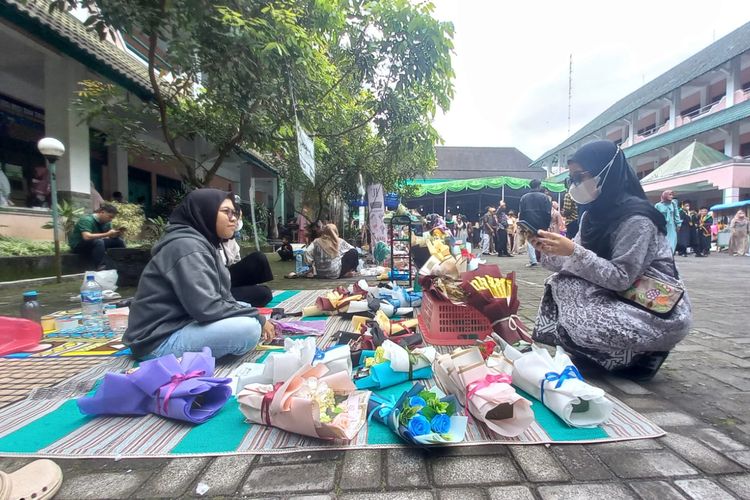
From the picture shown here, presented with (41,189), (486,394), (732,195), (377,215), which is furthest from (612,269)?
(732,195)

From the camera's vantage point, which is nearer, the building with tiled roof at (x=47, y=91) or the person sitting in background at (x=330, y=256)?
the building with tiled roof at (x=47, y=91)

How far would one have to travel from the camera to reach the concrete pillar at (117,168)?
9.43 metres

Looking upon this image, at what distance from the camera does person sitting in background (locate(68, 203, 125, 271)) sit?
5.39 metres

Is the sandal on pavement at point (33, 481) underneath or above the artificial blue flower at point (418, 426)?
Answer: underneath

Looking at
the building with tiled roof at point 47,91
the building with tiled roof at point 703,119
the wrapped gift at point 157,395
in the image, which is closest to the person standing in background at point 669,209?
the building with tiled roof at point 703,119

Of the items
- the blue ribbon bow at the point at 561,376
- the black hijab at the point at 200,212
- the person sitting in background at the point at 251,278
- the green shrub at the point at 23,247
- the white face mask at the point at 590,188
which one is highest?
the white face mask at the point at 590,188

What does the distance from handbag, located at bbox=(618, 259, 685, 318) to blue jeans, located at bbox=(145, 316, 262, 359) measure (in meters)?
2.33

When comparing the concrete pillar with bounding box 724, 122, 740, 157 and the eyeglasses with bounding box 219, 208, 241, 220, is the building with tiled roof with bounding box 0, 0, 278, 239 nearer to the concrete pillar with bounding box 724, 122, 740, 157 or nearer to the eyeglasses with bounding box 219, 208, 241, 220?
the eyeglasses with bounding box 219, 208, 241, 220

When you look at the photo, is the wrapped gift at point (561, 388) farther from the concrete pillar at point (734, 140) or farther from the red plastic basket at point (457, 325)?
the concrete pillar at point (734, 140)

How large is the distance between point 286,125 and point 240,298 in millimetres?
2828

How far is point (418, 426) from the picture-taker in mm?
1458

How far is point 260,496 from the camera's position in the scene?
1.24 metres

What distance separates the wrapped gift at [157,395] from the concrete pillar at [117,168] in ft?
31.2

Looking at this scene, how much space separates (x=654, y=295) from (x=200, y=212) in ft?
8.99
